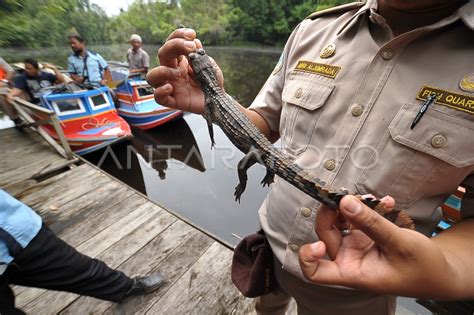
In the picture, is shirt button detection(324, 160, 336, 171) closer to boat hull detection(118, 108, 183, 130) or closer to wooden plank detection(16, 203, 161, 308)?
wooden plank detection(16, 203, 161, 308)

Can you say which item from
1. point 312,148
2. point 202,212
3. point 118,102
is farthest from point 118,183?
point 118,102

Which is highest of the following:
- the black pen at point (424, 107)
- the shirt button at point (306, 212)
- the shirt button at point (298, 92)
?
the black pen at point (424, 107)

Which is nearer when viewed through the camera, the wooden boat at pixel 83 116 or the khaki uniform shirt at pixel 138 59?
the wooden boat at pixel 83 116

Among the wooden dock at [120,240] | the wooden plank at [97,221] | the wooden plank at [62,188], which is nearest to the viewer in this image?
the wooden dock at [120,240]

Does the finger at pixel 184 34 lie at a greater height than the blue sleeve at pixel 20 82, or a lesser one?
greater

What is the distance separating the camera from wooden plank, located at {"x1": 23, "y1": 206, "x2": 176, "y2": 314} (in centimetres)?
256

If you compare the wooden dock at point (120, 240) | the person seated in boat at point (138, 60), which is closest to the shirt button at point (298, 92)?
the wooden dock at point (120, 240)

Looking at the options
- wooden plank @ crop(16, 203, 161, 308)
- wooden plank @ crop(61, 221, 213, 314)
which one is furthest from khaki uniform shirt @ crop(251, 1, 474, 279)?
wooden plank @ crop(16, 203, 161, 308)

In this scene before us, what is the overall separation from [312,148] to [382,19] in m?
0.74

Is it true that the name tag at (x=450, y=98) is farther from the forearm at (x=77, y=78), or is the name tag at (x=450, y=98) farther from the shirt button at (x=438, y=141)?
the forearm at (x=77, y=78)

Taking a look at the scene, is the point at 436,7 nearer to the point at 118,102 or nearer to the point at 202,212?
the point at 202,212

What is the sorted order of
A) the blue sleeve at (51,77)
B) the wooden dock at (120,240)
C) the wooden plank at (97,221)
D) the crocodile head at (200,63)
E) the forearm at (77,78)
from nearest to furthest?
the crocodile head at (200,63) < the wooden dock at (120,240) < the wooden plank at (97,221) < the blue sleeve at (51,77) < the forearm at (77,78)

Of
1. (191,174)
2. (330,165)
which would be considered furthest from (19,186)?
(330,165)

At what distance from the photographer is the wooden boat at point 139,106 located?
9.53 meters
